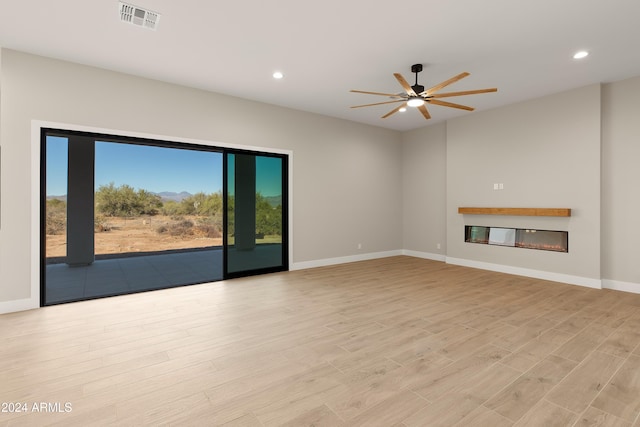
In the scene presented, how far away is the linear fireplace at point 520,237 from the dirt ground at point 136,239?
7892 mm

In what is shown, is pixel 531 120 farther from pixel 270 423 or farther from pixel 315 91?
pixel 270 423

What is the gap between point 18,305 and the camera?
11.8ft

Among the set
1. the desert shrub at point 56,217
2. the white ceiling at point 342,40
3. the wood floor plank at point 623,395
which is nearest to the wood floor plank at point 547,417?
the wood floor plank at point 623,395

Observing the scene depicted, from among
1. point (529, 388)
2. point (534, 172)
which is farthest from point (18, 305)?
point (534, 172)

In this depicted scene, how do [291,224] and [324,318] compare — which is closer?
[324,318]

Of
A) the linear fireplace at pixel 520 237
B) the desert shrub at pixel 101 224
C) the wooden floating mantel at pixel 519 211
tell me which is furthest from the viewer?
the desert shrub at pixel 101 224

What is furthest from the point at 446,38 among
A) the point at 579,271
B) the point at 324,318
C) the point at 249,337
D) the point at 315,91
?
the point at 579,271

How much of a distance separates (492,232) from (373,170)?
2744 millimetres

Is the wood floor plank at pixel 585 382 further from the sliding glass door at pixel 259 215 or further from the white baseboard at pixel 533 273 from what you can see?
the sliding glass door at pixel 259 215

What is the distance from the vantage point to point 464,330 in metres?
3.01

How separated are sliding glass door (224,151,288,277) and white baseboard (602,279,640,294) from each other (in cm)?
505

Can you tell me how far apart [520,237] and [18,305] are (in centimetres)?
738

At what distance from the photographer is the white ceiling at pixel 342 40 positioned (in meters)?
2.86

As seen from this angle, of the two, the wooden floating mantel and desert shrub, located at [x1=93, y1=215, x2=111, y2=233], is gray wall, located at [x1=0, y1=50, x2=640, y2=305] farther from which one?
desert shrub, located at [x1=93, y1=215, x2=111, y2=233]
